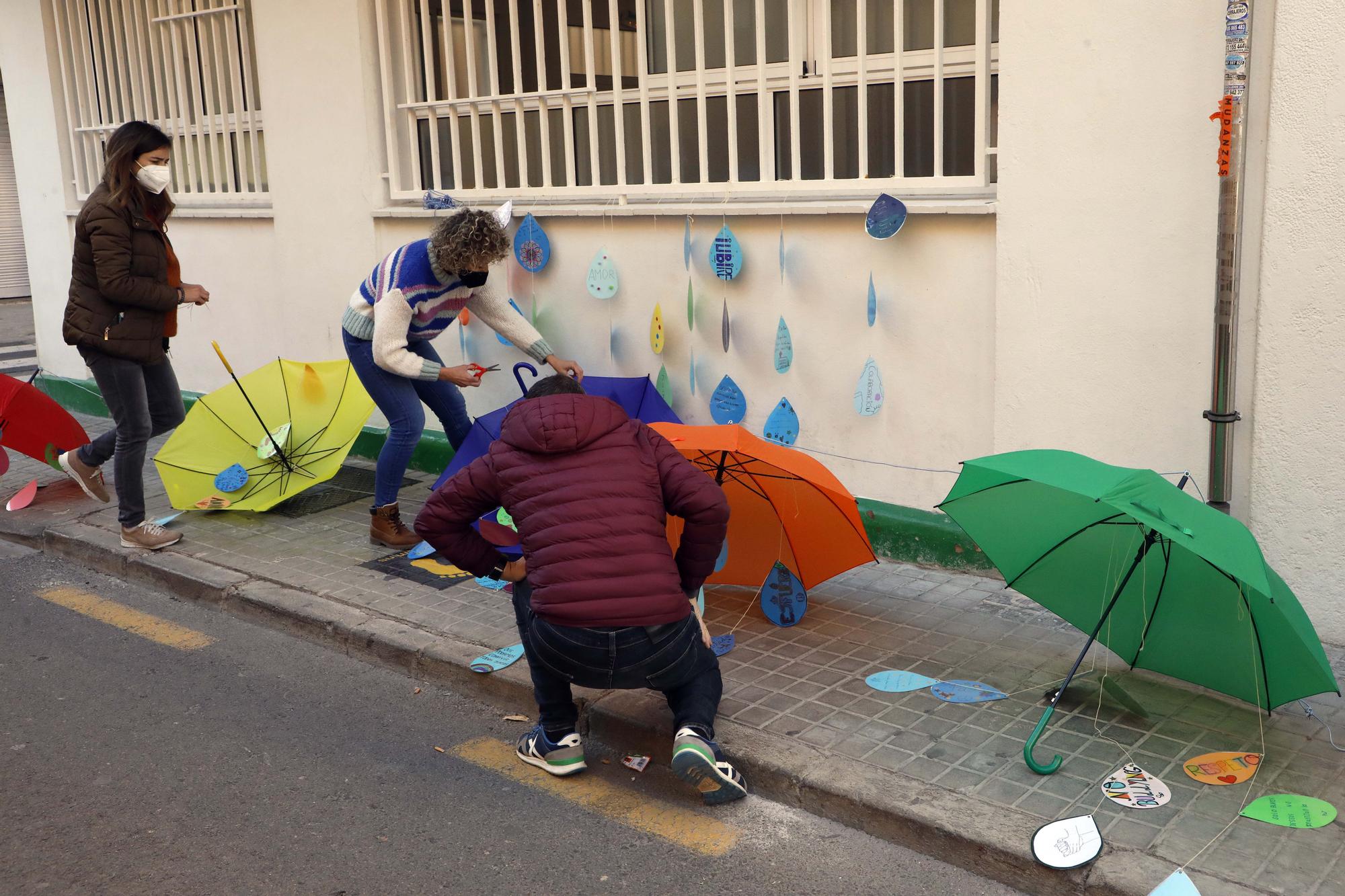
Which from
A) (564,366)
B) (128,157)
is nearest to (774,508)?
(564,366)

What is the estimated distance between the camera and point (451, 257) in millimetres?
5359

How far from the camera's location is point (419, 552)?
5973 mm

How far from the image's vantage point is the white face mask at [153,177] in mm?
5707

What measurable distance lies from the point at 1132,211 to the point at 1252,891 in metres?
2.52

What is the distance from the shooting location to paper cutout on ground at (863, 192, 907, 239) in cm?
512

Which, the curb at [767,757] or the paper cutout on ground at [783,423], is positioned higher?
the paper cutout on ground at [783,423]

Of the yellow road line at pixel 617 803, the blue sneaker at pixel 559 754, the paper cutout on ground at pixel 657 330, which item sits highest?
the paper cutout on ground at pixel 657 330

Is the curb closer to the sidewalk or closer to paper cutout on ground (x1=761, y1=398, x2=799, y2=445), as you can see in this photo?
the sidewalk

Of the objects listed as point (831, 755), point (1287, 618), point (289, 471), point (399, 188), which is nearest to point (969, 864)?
point (831, 755)

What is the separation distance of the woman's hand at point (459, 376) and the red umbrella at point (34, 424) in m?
2.77

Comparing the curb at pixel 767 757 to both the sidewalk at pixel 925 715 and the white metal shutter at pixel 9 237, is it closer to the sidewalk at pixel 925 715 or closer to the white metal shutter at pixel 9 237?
the sidewalk at pixel 925 715

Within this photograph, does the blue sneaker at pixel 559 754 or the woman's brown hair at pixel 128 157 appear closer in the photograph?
the blue sneaker at pixel 559 754

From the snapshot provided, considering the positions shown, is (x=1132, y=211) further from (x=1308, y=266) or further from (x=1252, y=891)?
(x=1252, y=891)

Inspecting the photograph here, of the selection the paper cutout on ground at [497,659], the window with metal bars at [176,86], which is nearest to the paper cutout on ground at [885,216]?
the paper cutout on ground at [497,659]
